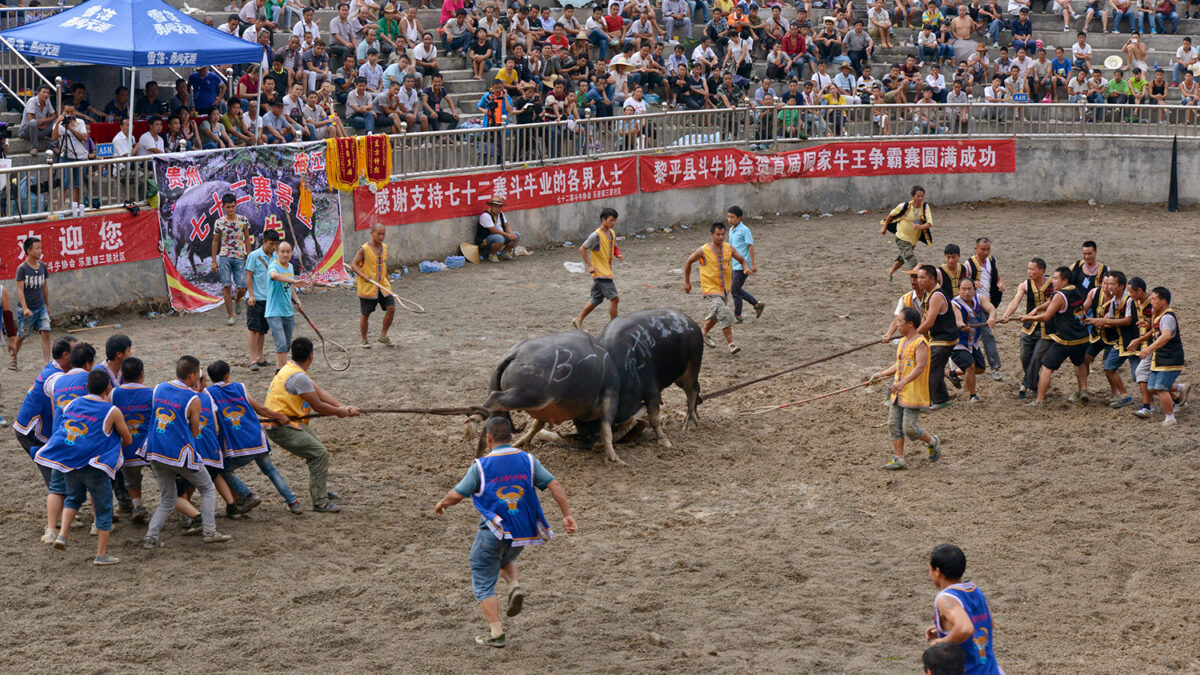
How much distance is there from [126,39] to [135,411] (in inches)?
407

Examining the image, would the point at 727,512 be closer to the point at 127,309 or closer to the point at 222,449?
the point at 222,449

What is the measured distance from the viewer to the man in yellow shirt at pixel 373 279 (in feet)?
51.3

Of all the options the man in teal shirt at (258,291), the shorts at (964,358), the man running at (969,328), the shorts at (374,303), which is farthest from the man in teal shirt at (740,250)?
the man in teal shirt at (258,291)

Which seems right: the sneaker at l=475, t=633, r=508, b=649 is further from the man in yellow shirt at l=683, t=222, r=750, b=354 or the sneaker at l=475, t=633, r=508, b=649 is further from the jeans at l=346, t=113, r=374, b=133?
the jeans at l=346, t=113, r=374, b=133

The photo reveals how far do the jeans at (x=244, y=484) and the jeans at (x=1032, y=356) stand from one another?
7663 mm

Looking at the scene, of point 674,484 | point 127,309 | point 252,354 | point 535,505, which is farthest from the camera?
point 127,309

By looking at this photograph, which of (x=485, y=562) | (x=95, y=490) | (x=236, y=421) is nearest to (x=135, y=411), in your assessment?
(x=95, y=490)

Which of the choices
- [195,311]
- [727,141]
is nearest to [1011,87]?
[727,141]

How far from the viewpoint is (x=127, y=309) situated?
17.2 meters

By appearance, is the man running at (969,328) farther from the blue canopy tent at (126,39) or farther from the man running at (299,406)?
the blue canopy tent at (126,39)

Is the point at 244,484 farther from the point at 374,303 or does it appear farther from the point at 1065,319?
the point at 1065,319

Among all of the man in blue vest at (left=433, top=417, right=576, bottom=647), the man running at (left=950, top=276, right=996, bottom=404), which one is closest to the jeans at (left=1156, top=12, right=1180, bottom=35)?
the man running at (left=950, top=276, right=996, bottom=404)

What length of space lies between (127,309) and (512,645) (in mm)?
10629

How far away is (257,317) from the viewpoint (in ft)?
48.5
